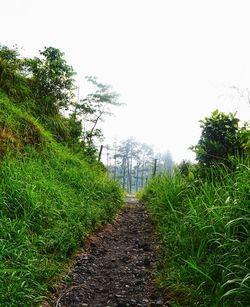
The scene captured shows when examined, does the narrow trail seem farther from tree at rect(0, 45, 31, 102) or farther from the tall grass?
tree at rect(0, 45, 31, 102)

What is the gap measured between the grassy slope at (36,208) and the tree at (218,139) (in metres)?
2.42

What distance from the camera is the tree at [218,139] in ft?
19.0

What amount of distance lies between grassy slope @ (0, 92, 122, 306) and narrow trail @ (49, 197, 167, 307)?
0.87 ft

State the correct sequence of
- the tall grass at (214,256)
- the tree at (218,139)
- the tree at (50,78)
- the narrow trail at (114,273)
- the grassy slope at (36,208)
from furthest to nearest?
the tree at (50,78) < the tree at (218,139) < the narrow trail at (114,273) < the grassy slope at (36,208) < the tall grass at (214,256)

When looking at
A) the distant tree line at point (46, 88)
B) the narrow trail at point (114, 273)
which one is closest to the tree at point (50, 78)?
the distant tree line at point (46, 88)

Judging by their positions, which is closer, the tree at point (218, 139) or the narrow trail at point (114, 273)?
the narrow trail at point (114, 273)

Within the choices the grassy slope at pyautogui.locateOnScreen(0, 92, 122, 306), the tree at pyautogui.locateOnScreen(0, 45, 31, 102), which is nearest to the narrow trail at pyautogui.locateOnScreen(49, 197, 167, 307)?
the grassy slope at pyautogui.locateOnScreen(0, 92, 122, 306)

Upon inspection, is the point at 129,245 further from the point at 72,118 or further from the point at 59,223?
the point at 72,118

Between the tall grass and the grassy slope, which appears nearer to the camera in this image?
the tall grass

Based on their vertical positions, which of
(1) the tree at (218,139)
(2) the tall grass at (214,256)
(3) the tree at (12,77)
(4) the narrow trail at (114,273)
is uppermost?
(3) the tree at (12,77)

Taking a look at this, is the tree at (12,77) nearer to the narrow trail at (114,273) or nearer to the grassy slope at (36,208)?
the grassy slope at (36,208)

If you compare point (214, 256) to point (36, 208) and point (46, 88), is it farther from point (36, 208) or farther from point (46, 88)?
point (46, 88)

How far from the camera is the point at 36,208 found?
189 inches

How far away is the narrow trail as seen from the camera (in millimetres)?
3672
